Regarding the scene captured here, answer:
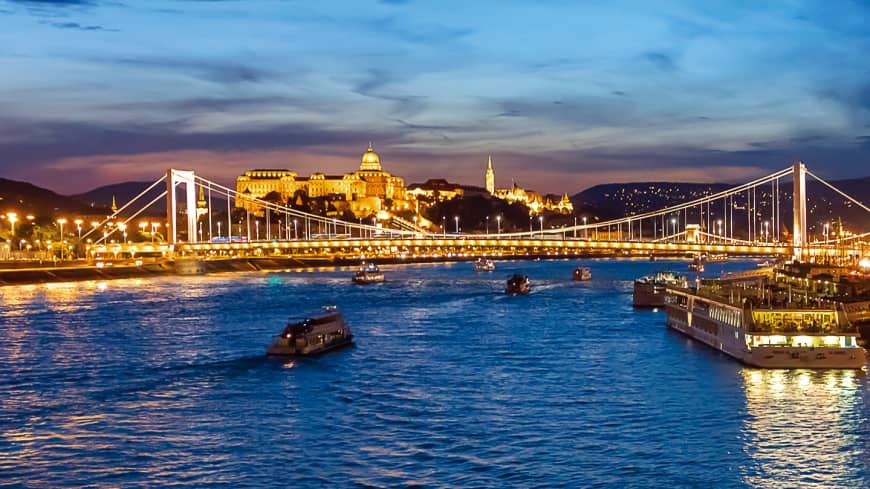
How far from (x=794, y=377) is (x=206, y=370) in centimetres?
1255

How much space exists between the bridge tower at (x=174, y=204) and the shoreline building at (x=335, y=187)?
A: 70.9 m

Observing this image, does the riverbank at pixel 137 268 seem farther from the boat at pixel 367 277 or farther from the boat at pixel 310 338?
the boat at pixel 310 338

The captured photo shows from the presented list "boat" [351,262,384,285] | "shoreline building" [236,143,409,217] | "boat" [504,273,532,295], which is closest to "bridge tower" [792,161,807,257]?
"boat" [504,273,532,295]

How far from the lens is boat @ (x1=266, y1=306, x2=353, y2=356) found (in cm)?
2545

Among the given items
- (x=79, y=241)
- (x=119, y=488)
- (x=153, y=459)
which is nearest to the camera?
(x=119, y=488)

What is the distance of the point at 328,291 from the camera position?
52.2 m

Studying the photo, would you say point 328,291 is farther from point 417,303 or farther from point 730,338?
point 730,338

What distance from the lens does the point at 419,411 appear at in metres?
18.6

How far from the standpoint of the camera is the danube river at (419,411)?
14875 mm

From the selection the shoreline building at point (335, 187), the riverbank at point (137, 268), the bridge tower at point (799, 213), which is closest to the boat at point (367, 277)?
the riverbank at point (137, 268)

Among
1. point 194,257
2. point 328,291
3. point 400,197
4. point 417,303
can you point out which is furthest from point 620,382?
point 400,197

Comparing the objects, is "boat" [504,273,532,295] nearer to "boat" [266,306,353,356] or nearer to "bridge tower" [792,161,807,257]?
"bridge tower" [792,161,807,257]

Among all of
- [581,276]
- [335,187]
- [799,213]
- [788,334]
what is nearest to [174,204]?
[581,276]

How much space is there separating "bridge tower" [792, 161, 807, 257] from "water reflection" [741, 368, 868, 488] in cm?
2858
